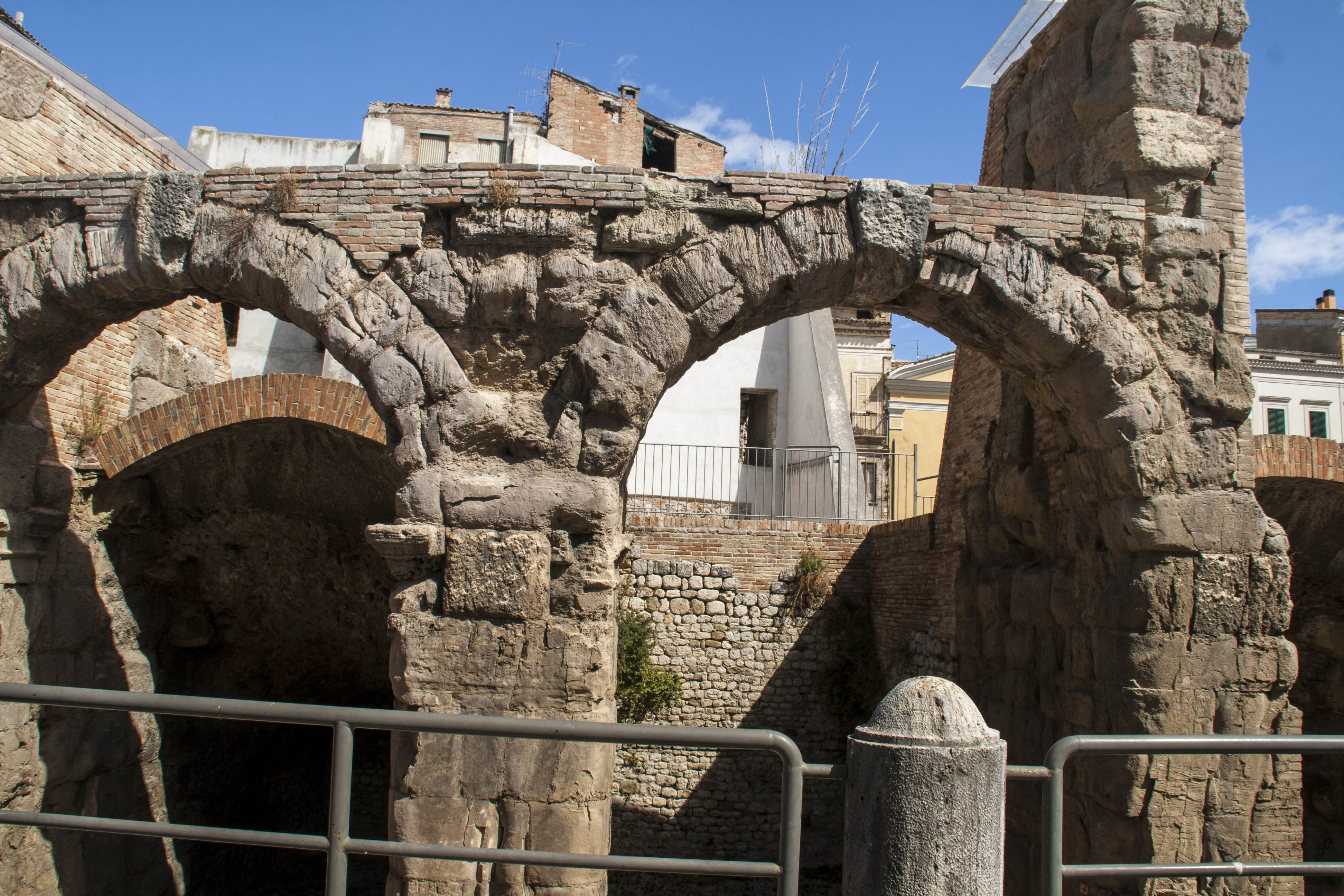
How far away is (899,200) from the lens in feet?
15.6

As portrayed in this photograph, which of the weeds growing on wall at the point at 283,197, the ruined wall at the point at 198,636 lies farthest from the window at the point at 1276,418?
the weeds growing on wall at the point at 283,197

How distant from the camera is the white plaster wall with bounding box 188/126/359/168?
17.6 metres

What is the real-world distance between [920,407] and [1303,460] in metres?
12.7

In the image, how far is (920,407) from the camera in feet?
64.5

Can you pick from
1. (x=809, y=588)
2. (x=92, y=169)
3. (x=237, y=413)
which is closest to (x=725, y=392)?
(x=809, y=588)

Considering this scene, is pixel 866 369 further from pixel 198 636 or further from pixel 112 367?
pixel 112 367

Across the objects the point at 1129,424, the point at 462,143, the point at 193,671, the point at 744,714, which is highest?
the point at 462,143

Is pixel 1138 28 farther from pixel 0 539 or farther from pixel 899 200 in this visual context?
pixel 0 539

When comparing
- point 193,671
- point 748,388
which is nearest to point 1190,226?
point 193,671

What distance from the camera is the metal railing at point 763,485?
12523mm

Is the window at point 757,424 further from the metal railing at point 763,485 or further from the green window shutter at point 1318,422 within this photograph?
the green window shutter at point 1318,422

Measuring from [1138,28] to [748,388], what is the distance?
424 inches

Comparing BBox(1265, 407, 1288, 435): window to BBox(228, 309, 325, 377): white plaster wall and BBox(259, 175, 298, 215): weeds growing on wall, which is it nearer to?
BBox(228, 309, 325, 377): white plaster wall

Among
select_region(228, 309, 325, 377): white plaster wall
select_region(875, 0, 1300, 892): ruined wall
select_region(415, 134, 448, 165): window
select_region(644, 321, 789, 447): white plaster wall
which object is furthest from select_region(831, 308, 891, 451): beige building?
select_region(875, 0, 1300, 892): ruined wall
